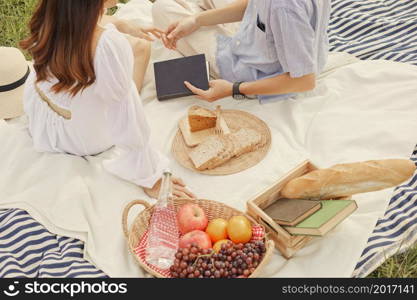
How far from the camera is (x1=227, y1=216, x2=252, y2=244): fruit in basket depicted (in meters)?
2.04

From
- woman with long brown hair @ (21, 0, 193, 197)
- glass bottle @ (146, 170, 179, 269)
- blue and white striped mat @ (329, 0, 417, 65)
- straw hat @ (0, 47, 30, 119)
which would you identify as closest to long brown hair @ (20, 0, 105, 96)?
woman with long brown hair @ (21, 0, 193, 197)

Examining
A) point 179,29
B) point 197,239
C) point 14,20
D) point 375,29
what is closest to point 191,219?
point 197,239

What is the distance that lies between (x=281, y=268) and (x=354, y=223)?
0.41 m

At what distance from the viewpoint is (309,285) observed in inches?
80.0

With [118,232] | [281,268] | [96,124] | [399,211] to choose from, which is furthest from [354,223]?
[96,124]

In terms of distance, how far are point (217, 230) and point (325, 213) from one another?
46 cm

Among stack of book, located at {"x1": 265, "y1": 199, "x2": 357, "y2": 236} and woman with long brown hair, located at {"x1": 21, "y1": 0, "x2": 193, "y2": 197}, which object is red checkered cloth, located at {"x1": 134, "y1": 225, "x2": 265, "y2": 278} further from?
woman with long brown hair, located at {"x1": 21, "y1": 0, "x2": 193, "y2": 197}

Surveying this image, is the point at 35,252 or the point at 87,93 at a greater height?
the point at 87,93

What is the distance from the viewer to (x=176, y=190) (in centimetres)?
236

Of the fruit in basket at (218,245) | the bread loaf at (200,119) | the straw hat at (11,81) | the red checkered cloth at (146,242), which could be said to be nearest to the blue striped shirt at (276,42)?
the bread loaf at (200,119)

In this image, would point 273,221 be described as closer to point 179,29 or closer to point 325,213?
point 325,213

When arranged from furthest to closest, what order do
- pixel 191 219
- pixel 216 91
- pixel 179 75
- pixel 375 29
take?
1. pixel 375 29
2. pixel 179 75
3. pixel 216 91
4. pixel 191 219

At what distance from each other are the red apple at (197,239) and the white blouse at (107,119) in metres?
0.42

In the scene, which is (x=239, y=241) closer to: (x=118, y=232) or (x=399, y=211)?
(x=118, y=232)
